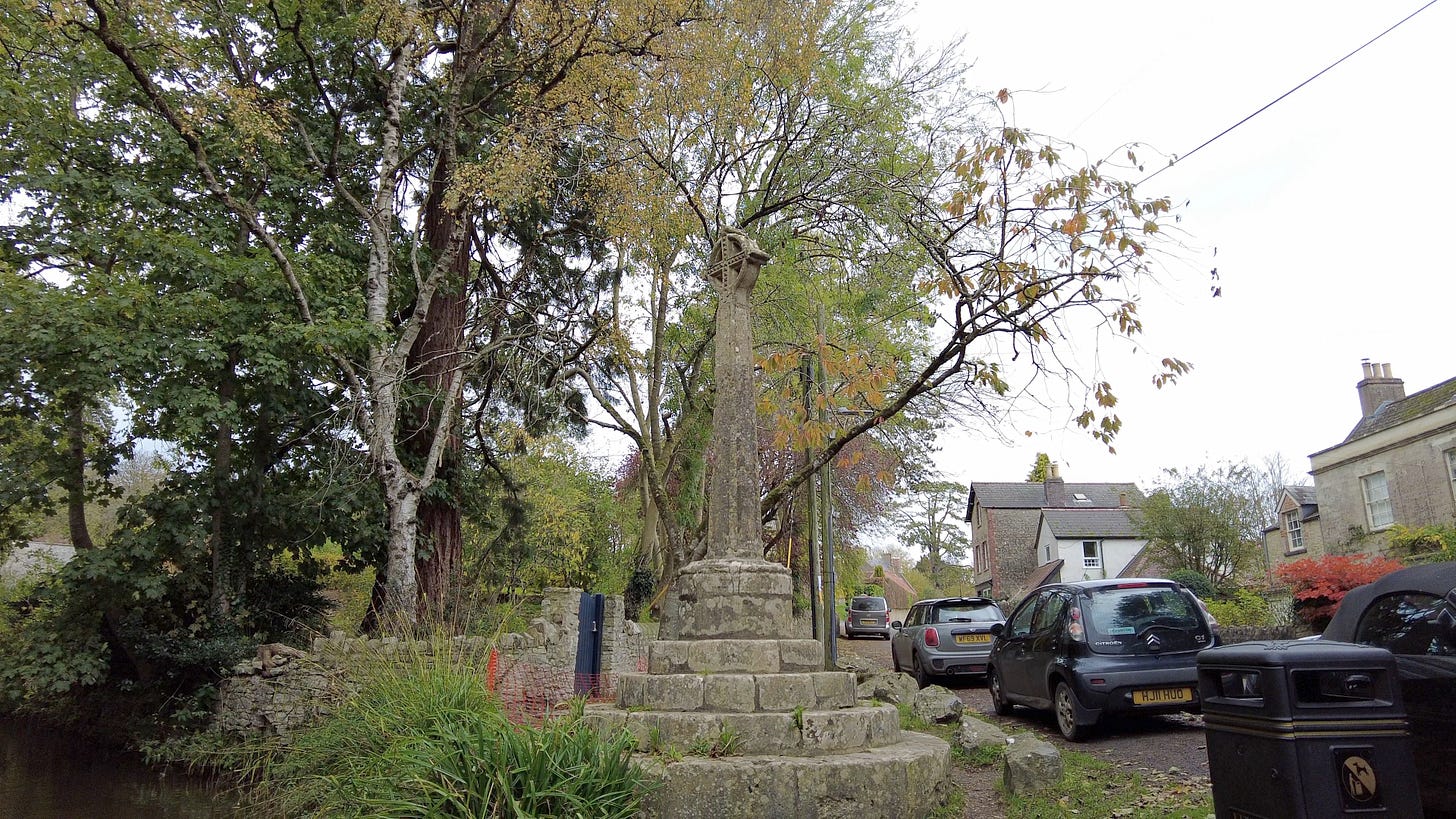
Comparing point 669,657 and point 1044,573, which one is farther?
point 1044,573

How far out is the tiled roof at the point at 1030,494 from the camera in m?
47.7

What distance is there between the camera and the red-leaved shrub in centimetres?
1161

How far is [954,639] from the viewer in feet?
46.3

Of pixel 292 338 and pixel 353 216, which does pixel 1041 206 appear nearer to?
pixel 292 338

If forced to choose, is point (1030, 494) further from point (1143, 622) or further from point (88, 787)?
point (88, 787)

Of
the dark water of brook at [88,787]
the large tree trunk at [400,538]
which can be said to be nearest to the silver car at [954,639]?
the large tree trunk at [400,538]

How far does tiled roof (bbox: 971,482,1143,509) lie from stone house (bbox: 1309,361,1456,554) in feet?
79.7

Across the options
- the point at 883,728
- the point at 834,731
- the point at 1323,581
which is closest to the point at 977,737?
the point at 883,728

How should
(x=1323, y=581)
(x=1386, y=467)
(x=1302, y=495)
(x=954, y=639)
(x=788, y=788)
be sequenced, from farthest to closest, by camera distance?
(x=1302, y=495) → (x=1386, y=467) → (x=954, y=639) → (x=1323, y=581) → (x=788, y=788)

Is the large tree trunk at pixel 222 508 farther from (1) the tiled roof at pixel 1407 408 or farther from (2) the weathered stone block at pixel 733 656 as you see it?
(1) the tiled roof at pixel 1407 408

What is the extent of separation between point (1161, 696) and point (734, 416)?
5116 millimetres

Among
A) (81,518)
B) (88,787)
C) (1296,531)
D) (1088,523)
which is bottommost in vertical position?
(88,787)

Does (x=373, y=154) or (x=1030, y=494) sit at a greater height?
(x=373, y=154)

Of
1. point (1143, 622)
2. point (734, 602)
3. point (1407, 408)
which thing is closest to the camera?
point (734, 602)
